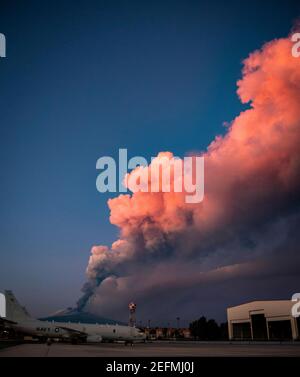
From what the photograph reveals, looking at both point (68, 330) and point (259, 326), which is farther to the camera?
point (259, 326)

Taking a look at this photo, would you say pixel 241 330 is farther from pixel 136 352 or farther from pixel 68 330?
pixel 136 352

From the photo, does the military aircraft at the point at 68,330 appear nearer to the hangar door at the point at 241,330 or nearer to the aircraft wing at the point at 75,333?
the aircraft wing at the point at 75,333

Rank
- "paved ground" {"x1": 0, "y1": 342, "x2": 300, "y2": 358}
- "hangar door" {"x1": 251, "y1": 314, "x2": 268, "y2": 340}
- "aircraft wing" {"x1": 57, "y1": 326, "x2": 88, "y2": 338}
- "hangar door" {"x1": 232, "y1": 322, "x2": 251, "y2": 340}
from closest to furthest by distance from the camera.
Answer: "paved ground" {"x1": 0, "y1": 342, "x2": 300, "y2": 358} → "aircraft wing" {"x1": 57, "y1": 326, "x2": 88, "y2": 338} → "hangar door" {"x1": 251, "y1": 314, "x2": 268, "y2": 340} → "hangar door" {"x1": 232, "y1": 322, "x2": 251, "y2": 340}

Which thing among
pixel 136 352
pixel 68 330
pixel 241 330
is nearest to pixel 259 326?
pixel 241 330

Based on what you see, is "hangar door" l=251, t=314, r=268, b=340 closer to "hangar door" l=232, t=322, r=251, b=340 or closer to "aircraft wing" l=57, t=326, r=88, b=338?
"hangar door" l=232, t=322, r=251, b=340

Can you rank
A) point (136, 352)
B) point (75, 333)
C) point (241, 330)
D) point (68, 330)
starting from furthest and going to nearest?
point (241, 330)
point (68, 330)
point (75, 333)
point (136, 352)

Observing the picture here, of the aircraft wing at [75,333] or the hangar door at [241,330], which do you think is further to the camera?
the hangar door at [241,330]

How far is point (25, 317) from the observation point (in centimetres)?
7544

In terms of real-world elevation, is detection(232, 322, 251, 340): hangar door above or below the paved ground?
below

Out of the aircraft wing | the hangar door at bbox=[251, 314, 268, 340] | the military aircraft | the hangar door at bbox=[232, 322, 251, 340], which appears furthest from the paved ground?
the hangar door at bbox=[232, 322, 251, 340]

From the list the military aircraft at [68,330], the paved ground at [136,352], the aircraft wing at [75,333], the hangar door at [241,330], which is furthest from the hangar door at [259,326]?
the paved ground at [136,352]

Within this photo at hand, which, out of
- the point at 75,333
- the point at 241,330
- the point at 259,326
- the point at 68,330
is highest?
the point at 68,330
